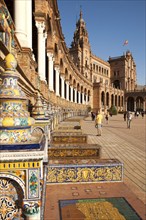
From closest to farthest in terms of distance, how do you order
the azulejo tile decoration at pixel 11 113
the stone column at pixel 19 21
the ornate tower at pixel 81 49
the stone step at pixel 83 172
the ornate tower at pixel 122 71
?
the azulejo tile decoration at pixel 11 113, the stone step at pixel 83 172, the stone column at pixel 19 21, the ornate tower at pixel 81 49, the ornate tower at pixel 122 71

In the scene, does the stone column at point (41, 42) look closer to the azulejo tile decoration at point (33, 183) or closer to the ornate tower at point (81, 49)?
the azulejo tile decoration at point (33, 183)

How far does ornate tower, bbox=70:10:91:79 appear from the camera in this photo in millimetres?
54500

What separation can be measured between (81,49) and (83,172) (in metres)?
54.8

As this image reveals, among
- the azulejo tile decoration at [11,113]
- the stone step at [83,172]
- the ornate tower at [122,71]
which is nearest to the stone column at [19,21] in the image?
the stone step at [83,172]

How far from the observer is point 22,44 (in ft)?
20.9

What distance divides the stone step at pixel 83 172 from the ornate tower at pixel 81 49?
51.9 m

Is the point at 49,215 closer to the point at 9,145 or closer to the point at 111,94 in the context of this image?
the point at 9,145

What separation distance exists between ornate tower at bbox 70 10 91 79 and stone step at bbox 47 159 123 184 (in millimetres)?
51905

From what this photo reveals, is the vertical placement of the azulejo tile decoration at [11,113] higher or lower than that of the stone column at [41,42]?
lower

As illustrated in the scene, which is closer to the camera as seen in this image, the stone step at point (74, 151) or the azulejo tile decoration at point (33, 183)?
the azulejo tile decoration at point (33, 183)

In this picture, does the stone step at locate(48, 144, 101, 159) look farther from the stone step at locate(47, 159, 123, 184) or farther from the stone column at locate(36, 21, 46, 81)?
the stone column at locate(36, 21, 46, 81)

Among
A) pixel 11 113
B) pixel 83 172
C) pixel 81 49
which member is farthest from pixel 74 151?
pixel 81 49

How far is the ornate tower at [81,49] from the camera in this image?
54500 mm

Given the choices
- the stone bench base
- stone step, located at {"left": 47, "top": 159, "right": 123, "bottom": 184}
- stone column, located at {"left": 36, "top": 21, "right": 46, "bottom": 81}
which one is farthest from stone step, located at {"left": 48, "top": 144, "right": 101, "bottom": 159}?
stone column, located at {"left": 36, "top": 21, "right": 46, "bottom": 81}
